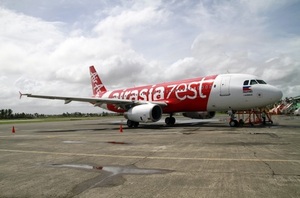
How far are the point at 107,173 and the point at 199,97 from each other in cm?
1683

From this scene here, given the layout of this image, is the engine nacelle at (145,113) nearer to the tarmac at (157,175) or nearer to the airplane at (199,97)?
the airplane at (199,97)

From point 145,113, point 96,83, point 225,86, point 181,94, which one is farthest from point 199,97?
point 96,83

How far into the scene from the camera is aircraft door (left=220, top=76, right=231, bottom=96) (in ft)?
67.5

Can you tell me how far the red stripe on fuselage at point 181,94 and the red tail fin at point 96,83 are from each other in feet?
29.6

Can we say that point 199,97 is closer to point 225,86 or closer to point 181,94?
point 181,94

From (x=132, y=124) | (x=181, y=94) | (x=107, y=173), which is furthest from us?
(x=132, y=124)

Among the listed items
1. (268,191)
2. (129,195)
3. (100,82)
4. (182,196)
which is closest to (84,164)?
(129,195)

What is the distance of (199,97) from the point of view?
73.0 ft

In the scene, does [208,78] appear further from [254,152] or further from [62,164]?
[62,164]

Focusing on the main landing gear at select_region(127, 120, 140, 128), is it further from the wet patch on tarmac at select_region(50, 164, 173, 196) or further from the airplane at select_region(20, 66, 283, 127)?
the wet patch on tarmac at select_region(50, 164, 173, 196)

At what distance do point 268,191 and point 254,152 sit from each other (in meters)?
4.31

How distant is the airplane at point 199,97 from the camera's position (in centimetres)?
1970

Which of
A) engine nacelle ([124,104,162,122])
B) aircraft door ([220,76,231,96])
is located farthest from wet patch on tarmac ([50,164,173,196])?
aircraft door ([220,76,231,96])

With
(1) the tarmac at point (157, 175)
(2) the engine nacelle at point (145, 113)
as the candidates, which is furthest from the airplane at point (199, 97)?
(1) the tarmac at point (157, 175)
